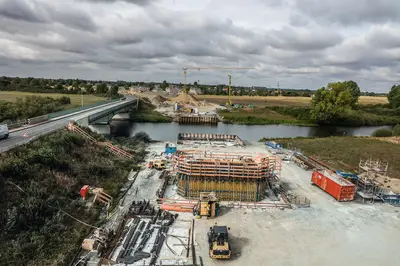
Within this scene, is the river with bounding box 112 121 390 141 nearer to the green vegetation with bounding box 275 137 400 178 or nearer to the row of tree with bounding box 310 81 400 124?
the row of tree with bounding box 310 81 400 124

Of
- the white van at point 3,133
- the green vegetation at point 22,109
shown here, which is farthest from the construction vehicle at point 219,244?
the green vegetation at point 22,109

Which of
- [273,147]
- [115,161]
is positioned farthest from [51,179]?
[273,147]

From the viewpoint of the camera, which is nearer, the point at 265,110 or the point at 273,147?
the point at 273,147

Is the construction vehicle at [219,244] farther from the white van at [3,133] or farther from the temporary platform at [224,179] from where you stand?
the white van at [3,133]

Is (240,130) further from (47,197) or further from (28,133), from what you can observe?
(47,197)

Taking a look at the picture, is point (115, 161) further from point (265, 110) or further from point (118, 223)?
point (265, 110)

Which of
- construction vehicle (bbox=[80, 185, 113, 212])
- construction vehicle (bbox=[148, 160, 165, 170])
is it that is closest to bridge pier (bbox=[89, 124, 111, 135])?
construction vehicle (bbox=[148, 160, 165, 170])
